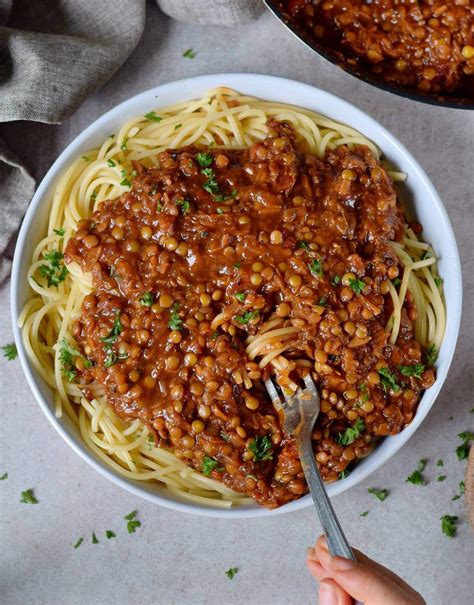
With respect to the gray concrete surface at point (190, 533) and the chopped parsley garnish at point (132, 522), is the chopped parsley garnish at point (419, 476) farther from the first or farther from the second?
the chopped parsley garnish at point (132, 522)

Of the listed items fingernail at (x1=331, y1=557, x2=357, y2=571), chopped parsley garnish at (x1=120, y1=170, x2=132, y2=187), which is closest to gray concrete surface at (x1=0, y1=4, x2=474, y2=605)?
chopped parsley garnish at (x1=120, y1=170, x2=132, y2=187)

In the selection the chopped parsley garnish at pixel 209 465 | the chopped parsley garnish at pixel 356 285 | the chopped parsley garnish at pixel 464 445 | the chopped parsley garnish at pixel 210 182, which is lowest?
the chopped parsley garnish at pixel 464 445

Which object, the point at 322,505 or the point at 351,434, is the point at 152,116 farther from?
Result: the point at 322,505

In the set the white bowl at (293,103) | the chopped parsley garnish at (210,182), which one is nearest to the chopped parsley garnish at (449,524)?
the white bowl at (293,103)

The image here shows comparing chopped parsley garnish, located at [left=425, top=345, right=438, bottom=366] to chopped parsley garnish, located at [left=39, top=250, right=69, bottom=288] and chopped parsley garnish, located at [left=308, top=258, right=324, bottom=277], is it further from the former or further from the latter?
chopped parsley garnish, located at [left=39, top=250, right=69, bottom=288]

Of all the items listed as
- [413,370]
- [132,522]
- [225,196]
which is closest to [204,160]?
[225,196]

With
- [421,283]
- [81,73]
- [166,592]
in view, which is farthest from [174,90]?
[166,592]
